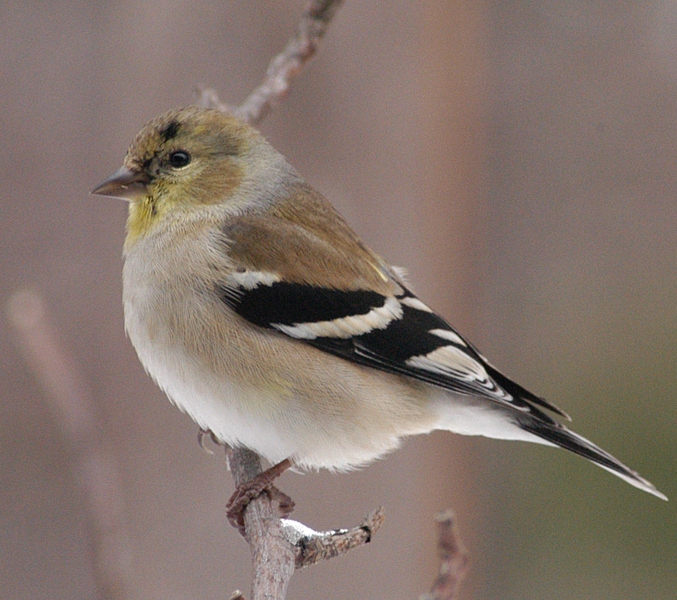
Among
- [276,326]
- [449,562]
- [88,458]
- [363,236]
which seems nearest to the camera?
[449,562]

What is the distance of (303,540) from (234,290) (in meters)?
0.89

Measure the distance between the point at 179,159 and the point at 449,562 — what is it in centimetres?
182

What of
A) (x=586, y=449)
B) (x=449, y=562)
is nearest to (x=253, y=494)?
(x=449, y=562)

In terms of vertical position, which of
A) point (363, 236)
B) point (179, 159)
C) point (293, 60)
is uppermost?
point (363, 236)

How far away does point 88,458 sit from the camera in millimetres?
2693

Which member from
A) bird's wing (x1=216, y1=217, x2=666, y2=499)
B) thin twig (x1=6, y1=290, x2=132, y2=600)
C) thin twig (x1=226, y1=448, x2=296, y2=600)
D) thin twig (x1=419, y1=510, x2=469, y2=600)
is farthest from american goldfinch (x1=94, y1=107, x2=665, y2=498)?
thin twig (x1=419, y1=510, x2=469, y2=600)

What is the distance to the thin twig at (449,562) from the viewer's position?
1.89 m

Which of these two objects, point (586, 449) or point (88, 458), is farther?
point (586, 449)

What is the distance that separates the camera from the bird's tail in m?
2.87

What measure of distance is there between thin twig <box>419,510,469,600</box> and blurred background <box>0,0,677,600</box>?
208 cm

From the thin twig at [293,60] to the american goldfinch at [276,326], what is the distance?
42 cm

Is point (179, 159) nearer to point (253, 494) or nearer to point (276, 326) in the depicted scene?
point (276, 326)

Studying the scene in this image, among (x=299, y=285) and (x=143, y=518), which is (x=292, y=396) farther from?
(x=143, y=518)

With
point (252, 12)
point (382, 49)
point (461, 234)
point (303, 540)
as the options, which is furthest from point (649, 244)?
point (303, 540)
